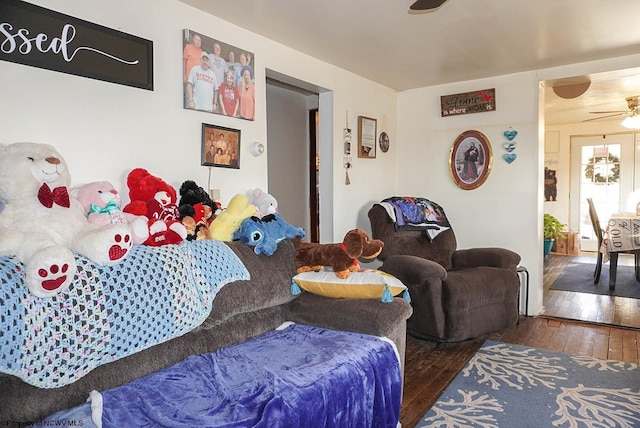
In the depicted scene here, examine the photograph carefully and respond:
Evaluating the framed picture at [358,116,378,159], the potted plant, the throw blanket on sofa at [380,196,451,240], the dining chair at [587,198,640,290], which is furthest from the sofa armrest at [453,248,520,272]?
the potted plant

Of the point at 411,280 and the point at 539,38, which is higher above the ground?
the point at 539,38

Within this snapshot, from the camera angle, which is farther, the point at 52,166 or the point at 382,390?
the point at 382,390

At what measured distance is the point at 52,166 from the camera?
1.56m

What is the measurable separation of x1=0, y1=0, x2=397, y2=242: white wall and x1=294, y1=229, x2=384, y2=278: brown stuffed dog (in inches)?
26.2

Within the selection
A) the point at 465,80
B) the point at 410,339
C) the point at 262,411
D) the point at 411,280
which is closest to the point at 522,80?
the point at 465,80

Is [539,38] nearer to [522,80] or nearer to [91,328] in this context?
[522,80]

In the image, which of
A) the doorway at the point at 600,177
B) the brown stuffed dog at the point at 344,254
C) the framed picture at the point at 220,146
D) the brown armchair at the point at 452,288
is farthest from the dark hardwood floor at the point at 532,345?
the doorway at the point at 600,177

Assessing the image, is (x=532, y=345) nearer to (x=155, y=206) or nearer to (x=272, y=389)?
(x=272, y=389)

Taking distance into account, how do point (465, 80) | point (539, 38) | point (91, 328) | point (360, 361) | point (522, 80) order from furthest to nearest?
point (465, 80)
point (522, 80)
point (539, 38)
point (360, 361)
point (91, 328)

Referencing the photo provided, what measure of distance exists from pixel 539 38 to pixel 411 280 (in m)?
1.96

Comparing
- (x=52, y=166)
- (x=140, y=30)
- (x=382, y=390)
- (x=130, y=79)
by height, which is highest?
(x=140, y=30)

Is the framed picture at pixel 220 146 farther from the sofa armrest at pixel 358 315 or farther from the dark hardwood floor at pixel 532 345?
the dark hardwood floor at pixel 532 345

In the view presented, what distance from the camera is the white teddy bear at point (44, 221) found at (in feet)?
4.64

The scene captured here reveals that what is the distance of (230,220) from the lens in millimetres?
2322
